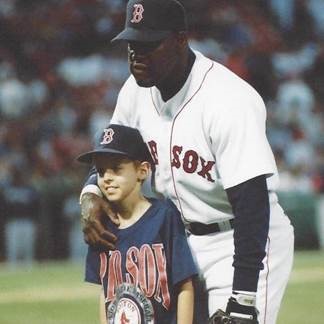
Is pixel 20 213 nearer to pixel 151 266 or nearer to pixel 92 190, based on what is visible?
pixel 92 190

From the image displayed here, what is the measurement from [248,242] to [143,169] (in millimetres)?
578

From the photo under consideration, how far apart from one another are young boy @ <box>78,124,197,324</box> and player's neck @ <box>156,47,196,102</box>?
18cm

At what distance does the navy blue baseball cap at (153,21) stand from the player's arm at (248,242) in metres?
0.60

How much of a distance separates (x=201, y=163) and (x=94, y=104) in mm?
9303

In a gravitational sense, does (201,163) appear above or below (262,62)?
below

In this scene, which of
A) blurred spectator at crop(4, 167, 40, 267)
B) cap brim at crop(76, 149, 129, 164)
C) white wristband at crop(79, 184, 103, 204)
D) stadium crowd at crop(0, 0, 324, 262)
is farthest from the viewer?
stadium crowd at crop(0, 0, 324, 262)

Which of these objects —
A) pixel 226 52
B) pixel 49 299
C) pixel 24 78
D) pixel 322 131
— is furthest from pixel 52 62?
pixel 49 299

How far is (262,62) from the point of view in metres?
14.4

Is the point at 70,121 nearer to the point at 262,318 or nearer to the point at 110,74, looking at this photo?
the point at 110,74

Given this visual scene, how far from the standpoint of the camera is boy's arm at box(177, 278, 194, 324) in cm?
356

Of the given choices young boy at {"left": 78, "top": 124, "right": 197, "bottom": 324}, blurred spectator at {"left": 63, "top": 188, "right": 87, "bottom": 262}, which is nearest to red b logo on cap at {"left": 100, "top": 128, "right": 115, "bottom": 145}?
young boy at {"left": 78, "top": 124, "right": 197, "bottom": 324}

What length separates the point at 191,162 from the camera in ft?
Result: 11.7

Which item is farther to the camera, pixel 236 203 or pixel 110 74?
pixel 110 74

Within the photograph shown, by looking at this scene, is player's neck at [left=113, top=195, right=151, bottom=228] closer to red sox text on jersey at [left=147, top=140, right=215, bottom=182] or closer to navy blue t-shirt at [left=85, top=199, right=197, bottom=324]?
navy blue t-shirt at [left=85, top=199, right=197, bottom=324]
